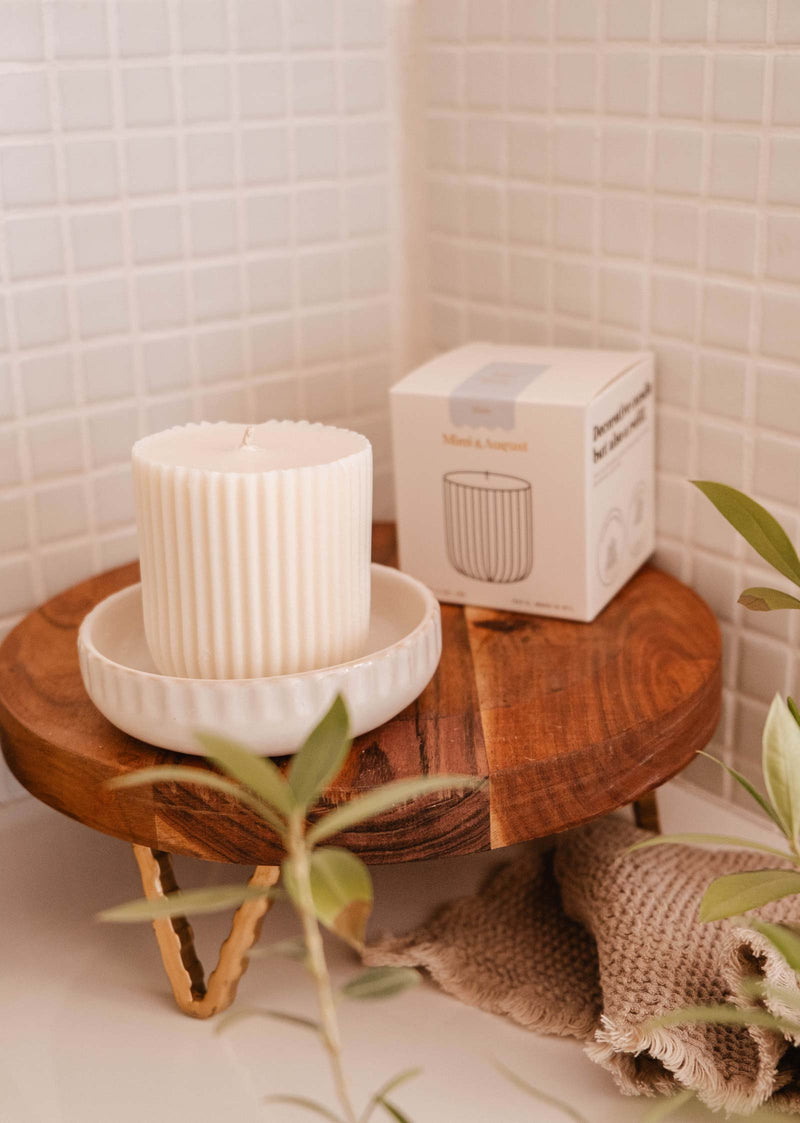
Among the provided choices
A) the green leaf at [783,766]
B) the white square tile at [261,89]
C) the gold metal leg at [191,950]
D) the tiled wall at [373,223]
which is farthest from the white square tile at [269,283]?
the green leaf at [783,766]

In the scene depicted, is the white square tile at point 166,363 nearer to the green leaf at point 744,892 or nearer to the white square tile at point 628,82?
the white square tile at point 628,82

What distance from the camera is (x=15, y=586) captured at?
859 mm

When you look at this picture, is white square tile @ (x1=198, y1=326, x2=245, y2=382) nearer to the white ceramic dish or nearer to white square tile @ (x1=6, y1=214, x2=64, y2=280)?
white square tile @ (x1=6, y1=214, x2=64, y2=280)

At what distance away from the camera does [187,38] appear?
85 centimetres

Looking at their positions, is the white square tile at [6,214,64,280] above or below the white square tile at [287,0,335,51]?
below

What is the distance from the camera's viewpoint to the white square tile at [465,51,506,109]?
3.03 feet

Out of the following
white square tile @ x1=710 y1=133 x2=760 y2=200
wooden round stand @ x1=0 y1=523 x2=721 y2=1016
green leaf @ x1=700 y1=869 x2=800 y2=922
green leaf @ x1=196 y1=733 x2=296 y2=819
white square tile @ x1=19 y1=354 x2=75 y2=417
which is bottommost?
wooden round stand @ x1=0 y1=523 x2=721 y2=1016

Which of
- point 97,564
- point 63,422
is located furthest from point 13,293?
point 97,564

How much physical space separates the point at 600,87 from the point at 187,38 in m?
0.30

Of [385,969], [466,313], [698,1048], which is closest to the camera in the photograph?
[385,969]

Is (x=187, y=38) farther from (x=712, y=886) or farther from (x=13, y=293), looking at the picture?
(x=712, y=886)

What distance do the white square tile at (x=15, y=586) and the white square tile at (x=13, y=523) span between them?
0.5 inches

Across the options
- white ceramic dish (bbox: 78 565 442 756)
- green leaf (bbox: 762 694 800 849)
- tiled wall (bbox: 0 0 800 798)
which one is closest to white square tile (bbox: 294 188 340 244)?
tiled wall (bbox: 0 0 800 798)

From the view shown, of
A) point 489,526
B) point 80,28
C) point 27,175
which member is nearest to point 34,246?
point 27,175
